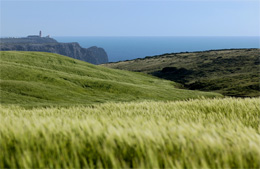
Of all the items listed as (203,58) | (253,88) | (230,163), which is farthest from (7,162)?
(203,58)

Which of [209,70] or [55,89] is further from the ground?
[55,89]

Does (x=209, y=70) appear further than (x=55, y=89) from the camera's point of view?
Yes

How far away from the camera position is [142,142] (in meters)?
3.28

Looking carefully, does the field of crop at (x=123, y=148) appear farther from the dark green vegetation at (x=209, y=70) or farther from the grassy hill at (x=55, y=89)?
the dark green vegetation at (x=209, y=70)

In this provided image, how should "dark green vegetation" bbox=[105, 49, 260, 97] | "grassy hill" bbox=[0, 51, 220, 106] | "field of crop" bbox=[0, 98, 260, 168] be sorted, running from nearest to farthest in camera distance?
"field of crop" bbox=[0, 98, 260, 168]
"grassy hill" bbox=[0, 51, 220, 106]
"dark green vegetation" bbox=[105, 49, 260, 97]

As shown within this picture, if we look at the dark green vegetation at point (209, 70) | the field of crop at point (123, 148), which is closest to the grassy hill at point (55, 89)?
the field of crop at point (123, 148)

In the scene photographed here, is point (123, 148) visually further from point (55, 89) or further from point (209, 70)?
point (209, 70)

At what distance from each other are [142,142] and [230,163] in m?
1.04

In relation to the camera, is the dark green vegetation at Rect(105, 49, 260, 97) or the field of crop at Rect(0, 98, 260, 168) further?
the dark green vegetation at Rect(105, 49, 260, 97)

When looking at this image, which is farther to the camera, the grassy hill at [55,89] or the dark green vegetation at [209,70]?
the dark green vegetation at [209,70]

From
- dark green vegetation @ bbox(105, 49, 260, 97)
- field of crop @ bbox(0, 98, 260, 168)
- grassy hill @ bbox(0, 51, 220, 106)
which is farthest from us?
dark green vegetation @ bbox(105, 49, 260, 97)

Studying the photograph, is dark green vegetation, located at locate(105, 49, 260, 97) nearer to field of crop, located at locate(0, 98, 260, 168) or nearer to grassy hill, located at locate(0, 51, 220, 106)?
grassy hill, located at locate(0, 51, 220, 106)

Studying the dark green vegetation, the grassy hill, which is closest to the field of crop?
the grassy hill

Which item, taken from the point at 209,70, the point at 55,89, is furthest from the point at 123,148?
the point at 209,70
